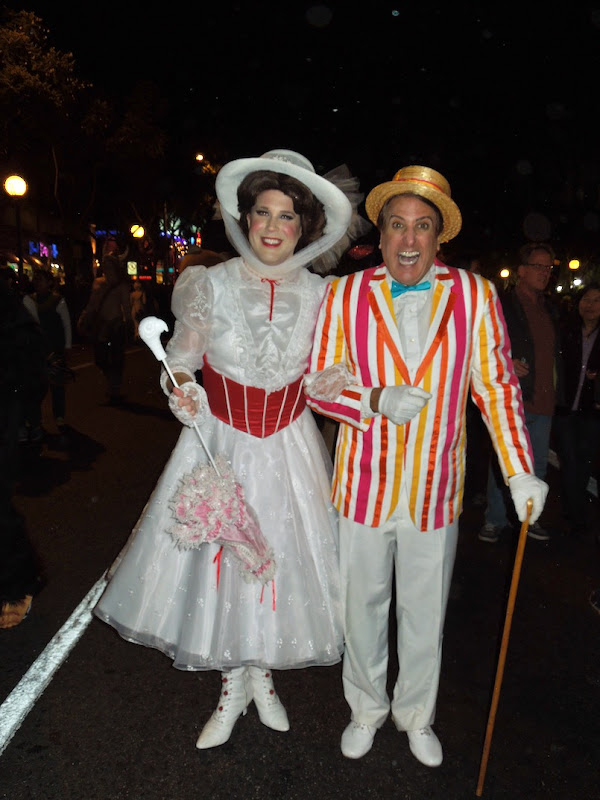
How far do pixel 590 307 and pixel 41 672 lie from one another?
4330mm

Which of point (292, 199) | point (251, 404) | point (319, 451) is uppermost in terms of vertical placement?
point (292, 199)

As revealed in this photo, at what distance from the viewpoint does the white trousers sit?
2.60 meters

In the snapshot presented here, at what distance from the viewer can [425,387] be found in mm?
2463

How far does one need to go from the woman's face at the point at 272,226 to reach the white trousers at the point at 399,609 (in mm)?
1156

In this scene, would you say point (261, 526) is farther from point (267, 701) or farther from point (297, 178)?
point (297, 178)

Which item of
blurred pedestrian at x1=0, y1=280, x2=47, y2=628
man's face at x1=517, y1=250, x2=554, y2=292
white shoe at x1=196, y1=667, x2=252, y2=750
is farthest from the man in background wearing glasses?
blurred pedestrian at x1=0, y1=280, x2=47, y2=628

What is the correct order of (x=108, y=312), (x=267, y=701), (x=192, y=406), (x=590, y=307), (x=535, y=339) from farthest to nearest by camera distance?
1. (x=108, y=312)
2. (x=590, y=307)
3. (x=535, y=339)
4. (x=267, y=701)
5. (x=192, y=406)

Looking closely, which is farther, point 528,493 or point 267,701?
point 267,701

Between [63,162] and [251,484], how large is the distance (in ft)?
75.3

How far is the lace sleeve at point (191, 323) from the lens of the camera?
2746mm

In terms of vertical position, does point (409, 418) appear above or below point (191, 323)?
below

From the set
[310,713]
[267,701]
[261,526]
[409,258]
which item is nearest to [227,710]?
[267,701]

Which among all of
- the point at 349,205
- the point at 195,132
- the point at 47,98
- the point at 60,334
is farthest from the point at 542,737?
the point at 195,132

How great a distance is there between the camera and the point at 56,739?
273cm
